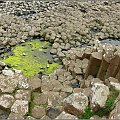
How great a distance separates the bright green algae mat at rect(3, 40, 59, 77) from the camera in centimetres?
911

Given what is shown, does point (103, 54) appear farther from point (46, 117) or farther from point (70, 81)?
point (46, 117)

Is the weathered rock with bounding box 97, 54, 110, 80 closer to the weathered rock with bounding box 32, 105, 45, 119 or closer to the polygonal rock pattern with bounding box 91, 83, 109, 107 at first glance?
the polygonal rock pattern with bounding box 91, 83, 109, 107

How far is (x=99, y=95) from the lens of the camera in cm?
586

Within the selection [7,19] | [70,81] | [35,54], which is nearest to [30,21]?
[7,19]

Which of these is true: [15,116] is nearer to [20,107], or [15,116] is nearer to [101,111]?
[20,107]

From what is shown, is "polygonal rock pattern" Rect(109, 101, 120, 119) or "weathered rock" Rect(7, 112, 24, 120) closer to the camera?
"polygonal rock pattern" Rect(109, 101, 120, 119)

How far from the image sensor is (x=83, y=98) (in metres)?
5.88

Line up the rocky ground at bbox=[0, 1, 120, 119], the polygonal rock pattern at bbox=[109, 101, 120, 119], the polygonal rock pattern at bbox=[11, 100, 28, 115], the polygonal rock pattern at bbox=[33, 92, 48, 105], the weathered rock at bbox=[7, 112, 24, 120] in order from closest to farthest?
the polygonal rock pattern at bbox=[109, 101, 120, 119], the weathered rock at bbox=[7, 112, 24, 120], the rocky ground at bbox=[0, 1, 120, 119], the polygonal rock pattern at bbox=[11, 100, 28, 115], the polygonal rock pattern at bbox=[33, 92, 48, 105]

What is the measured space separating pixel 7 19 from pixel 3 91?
514 centimetres

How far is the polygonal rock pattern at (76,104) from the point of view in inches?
224

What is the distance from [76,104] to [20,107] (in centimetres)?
112

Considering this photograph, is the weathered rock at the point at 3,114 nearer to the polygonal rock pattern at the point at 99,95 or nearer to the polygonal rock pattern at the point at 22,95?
the polygonal rock pattern at the point at 22,95

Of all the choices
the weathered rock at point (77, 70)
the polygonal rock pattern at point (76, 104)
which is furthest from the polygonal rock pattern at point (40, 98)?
the weathered rock at point (77, 70)

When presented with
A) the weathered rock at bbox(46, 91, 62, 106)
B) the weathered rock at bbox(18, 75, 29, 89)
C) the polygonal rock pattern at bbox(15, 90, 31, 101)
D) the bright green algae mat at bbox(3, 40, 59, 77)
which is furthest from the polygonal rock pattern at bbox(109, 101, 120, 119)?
the bright green algae mat at bbox(3, 40, 59, 77)
